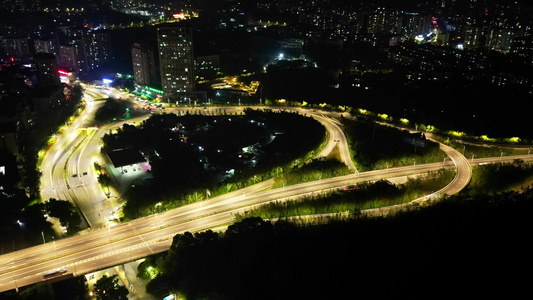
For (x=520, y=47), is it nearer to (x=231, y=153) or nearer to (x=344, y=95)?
(x=344, y=95)

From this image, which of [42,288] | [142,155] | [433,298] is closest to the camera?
[42,288]

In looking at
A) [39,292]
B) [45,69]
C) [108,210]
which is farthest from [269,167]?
[45,69]

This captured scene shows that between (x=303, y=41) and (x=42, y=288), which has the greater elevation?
(x=303, y=41)

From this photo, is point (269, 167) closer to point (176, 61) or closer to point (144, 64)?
point (176, 61)

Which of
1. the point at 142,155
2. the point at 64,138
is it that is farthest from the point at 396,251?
the point at 64,138

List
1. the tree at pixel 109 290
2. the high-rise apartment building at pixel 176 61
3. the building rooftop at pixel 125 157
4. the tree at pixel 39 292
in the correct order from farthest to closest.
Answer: the high-rise apartment building at pixel 176 61 → the building rooftop at pixel 125 157 → the tree at pixel 109 290 → the tree at pixel 39 292

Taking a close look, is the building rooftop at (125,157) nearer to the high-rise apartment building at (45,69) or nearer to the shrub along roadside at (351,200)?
the shrub along roadside at (351,200)

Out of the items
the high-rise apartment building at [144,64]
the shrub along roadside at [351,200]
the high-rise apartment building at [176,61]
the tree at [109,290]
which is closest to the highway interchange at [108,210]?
the shrub along roadside at [351,200]

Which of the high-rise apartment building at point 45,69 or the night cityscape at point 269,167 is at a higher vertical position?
the high-rise apartment building at point 45,69
